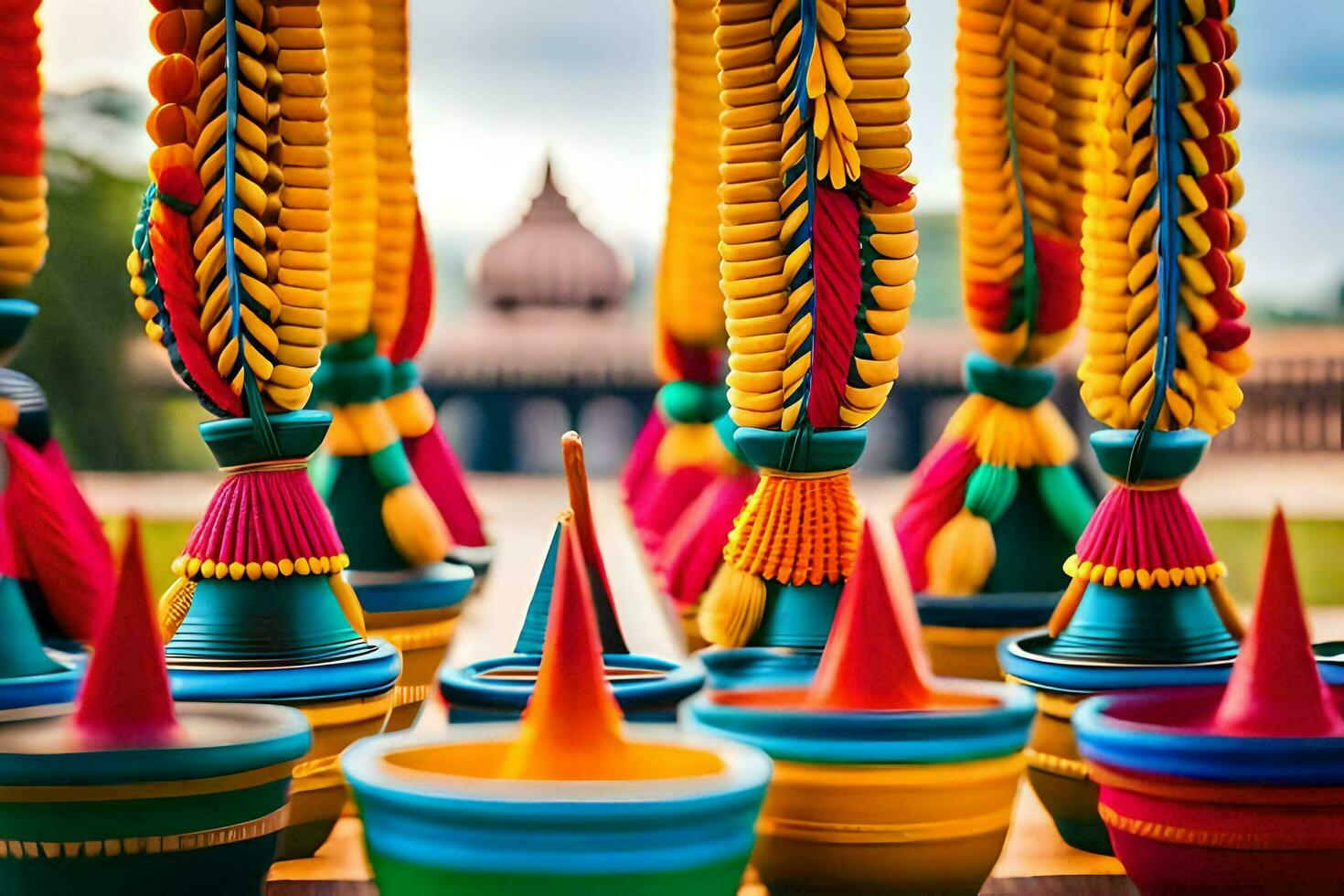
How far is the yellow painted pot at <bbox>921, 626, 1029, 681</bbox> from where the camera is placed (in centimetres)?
210

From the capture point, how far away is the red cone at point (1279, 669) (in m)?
1.36

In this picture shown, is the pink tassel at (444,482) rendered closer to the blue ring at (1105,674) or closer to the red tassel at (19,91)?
the red tassel at (19,91)

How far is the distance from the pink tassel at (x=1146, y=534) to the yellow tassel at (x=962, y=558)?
364 millimetres

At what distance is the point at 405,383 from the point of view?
250 centimetres

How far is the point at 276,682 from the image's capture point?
156 cm

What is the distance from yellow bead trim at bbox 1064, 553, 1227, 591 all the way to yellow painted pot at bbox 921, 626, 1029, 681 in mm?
386

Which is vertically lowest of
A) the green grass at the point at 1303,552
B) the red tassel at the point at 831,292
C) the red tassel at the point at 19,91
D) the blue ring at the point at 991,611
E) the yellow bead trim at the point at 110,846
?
the green grass at the point at 1303,552

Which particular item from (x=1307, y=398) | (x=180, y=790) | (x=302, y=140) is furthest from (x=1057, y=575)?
(x=1307, y=398)

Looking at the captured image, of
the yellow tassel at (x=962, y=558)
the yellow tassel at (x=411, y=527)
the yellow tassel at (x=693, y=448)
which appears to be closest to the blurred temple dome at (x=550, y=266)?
the yellow tassel at (x=693, y=448)

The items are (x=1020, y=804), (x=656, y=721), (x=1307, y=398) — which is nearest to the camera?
(x=656, y=721)

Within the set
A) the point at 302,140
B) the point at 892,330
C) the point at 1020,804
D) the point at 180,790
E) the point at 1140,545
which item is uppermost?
the point at 302,140

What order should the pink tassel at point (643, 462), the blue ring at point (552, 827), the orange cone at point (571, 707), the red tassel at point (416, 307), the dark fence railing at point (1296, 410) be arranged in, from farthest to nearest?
the dark fence railing at point (1296, 410) < the pink tassel at point (643, 462) < the red tassel at point (416, 307) < the orange cone at point (571, 707) < the blue ring at point (552, 827)

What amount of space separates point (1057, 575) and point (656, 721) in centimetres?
82

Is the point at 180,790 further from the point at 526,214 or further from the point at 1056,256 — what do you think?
the point at 526,214
